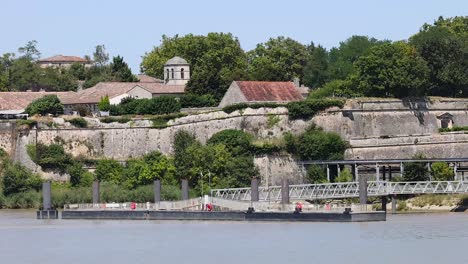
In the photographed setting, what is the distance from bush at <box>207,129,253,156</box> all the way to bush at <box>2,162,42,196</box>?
8.98 metres

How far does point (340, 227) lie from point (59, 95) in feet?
115

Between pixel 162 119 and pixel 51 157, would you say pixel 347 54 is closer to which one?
pixel 162 119

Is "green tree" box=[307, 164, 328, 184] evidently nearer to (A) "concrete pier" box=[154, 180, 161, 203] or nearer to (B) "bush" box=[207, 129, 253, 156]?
(B) "bush" box=[207, 129, 253, 156]

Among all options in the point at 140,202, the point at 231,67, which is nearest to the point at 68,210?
the point at 140,202

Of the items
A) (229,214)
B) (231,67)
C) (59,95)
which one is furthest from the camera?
(231,67)

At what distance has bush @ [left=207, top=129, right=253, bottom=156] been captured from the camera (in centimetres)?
8375

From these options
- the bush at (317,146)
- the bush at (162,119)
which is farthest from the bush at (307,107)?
the bush at (162,119)

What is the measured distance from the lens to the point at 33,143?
287 ft

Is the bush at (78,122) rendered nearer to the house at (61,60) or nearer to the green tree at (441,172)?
the green tree at (441,172)

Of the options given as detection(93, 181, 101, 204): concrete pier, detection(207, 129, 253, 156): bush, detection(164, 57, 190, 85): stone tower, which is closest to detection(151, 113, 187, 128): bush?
detection(207, 129, 253, 156): bush

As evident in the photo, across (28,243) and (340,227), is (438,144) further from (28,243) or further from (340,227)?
(28,243)

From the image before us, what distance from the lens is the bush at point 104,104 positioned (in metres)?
92.4

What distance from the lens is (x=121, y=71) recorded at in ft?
377

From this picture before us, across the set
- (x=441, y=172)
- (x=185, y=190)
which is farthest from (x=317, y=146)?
(x=185, y=190)
